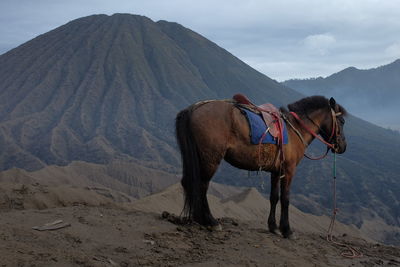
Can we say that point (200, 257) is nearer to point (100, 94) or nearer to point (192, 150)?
point (192, 150)

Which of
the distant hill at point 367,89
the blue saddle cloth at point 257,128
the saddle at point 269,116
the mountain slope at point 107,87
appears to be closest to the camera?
the blue saddle cloth at point 257,128

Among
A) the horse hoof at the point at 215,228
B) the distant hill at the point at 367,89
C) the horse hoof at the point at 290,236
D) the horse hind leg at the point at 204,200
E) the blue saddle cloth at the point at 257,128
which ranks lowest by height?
the horse hoof at the point at 290,236

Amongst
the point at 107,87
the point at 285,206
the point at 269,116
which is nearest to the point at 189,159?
the point at 269,116

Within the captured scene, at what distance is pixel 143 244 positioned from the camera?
4.88 m

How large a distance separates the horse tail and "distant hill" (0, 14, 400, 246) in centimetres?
1829


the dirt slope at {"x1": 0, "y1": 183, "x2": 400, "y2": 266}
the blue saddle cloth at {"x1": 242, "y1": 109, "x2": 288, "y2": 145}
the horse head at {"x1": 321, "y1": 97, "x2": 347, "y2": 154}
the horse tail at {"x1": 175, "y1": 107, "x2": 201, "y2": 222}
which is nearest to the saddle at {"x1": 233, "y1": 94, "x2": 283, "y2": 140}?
the blue saddle cloth at {"x1": 242, "y1": 109, "x2": 288, "y2": 145}

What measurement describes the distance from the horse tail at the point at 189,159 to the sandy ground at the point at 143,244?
393mm

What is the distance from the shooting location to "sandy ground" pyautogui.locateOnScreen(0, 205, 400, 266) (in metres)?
4.18

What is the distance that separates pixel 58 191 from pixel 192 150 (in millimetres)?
5544

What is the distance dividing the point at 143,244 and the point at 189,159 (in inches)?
44.8

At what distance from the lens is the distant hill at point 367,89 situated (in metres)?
159

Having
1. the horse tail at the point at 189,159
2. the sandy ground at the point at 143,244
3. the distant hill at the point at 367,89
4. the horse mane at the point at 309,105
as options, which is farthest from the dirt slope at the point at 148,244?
the distant hill at the point at 367,89

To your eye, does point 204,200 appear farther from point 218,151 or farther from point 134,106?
point 134,106

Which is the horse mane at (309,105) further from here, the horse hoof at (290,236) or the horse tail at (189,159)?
the horse tail at (189,159)
